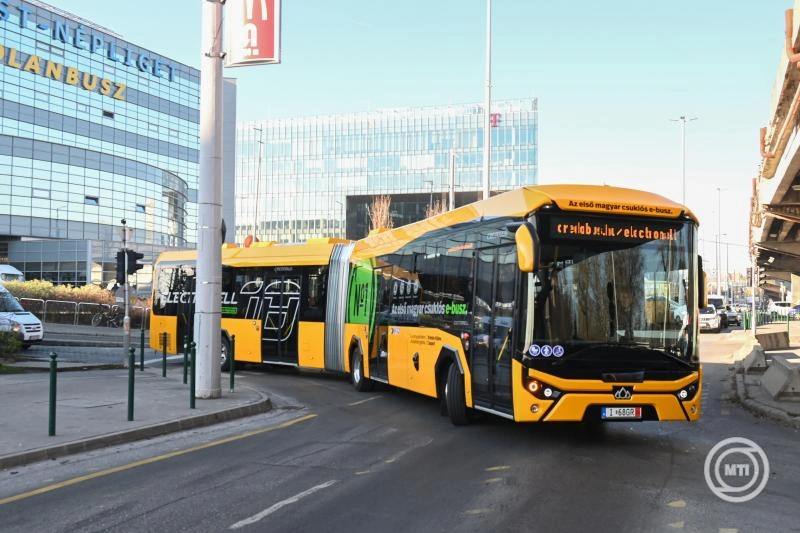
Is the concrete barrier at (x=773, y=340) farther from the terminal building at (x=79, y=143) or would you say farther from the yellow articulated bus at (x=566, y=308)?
the terminal building at (x=79, y=143)

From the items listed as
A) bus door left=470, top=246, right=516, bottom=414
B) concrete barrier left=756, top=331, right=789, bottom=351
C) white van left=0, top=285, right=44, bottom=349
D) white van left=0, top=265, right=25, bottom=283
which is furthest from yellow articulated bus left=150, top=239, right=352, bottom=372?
white van left=0, top=265, right=25, bottom=283

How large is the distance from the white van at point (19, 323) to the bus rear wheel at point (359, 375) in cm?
1348

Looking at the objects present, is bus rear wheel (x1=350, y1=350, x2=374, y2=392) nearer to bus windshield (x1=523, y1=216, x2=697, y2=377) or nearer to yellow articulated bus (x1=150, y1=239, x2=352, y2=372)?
yellow articulated bus (x1=150, y1=239, x2=352, y2=372)

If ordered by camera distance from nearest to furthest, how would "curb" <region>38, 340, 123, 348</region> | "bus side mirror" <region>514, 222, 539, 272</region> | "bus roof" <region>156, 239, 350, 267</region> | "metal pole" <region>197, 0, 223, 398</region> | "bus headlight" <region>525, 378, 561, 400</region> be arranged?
"bus side mirror" <region>514, 222, 539, 272</region> < "bus headlight" <region>525, 378, 561, 400</region> < "metal pole" <region>197, 0, 223, 398</region> < "bus roof" <region>156, 239, 350, 267</region> < "curb" <region>38, 340, 123, 348</region>

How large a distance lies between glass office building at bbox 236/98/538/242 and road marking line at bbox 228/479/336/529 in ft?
293

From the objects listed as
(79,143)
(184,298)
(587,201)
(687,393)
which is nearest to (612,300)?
(587,201)

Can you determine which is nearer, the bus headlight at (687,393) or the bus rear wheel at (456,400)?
the bus headlight at (687,393)

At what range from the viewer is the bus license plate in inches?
336

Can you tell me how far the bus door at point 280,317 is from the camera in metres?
18.5

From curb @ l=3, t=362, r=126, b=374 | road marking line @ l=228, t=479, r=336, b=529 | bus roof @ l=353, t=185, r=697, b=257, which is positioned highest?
bus roof @ l=353, t=185, r=697, b=257

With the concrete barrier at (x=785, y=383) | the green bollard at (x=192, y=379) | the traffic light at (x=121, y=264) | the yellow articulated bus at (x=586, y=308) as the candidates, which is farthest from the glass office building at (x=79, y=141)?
the yellow articulated bus at (x=586, y=308)

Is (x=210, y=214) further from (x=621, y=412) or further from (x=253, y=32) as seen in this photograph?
(x=621, y=412)

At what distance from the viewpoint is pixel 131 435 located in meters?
9.51

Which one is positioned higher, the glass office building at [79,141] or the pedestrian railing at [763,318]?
the glass office building at [79,141]
